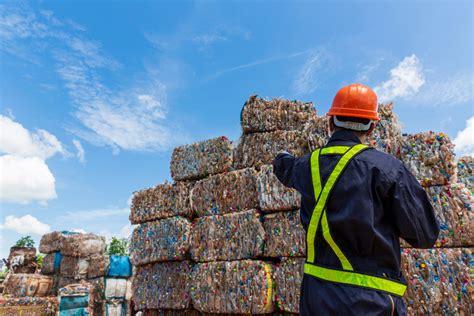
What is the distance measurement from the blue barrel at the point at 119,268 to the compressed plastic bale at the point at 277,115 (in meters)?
6.51

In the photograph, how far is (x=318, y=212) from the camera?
2320 millimetres

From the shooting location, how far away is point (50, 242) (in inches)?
439

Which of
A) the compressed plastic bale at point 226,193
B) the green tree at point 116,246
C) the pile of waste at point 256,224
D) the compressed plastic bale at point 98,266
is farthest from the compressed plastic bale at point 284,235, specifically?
the green tree at point 116,246

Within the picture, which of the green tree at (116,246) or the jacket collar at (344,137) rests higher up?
the green tree at (116,246)

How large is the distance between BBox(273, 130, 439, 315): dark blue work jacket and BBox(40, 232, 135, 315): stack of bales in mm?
7606

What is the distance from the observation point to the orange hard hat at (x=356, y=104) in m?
2.57

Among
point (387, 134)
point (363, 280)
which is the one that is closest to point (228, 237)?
point (387, 134)

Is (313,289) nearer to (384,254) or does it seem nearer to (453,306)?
(384,254)

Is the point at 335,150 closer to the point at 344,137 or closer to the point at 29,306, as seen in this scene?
the point at 344,137

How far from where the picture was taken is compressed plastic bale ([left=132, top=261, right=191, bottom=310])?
4.93 m

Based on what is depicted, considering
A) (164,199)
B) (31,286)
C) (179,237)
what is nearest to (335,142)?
(179,237)

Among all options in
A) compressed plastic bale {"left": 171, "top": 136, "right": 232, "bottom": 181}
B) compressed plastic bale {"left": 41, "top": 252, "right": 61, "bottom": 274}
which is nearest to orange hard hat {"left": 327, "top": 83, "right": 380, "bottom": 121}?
compressed plastic bale {"left": 171, "top": 136, "right": 232, "bottom": 181}

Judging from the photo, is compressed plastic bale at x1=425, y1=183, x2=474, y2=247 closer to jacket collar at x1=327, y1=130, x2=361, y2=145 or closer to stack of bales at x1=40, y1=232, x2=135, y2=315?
jacket collar at x1=327, y1=130, x2=361, y2=145

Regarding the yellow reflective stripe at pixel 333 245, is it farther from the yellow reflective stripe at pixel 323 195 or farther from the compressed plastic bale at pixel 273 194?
the compressed plastic bale at pixel 273 194
